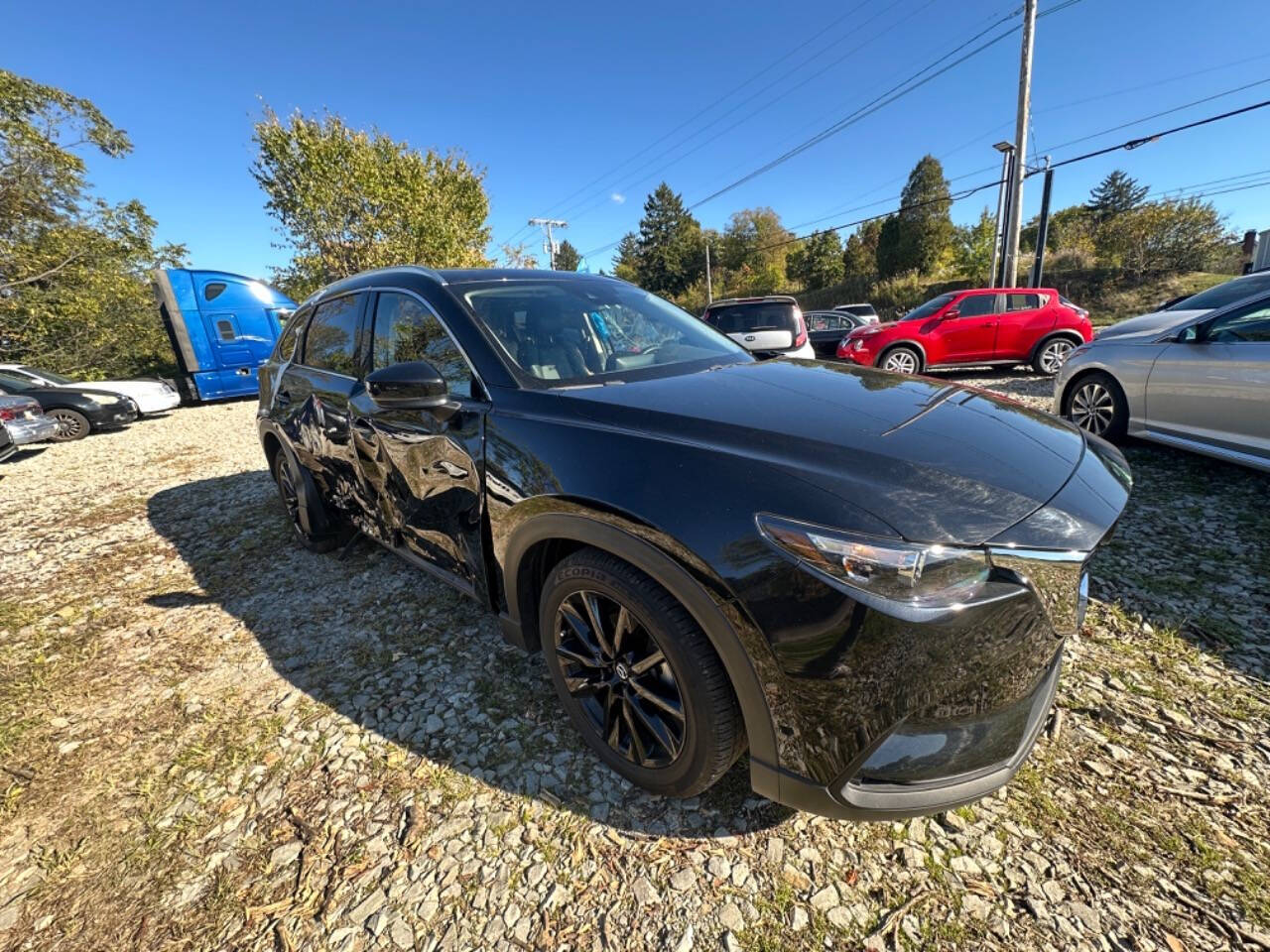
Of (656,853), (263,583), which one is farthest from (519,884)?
(263,583)

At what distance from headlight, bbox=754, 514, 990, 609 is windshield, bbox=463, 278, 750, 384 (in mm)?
1209

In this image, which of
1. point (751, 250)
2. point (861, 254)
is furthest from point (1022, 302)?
point (751, 250)

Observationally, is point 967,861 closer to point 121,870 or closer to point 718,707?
point 718,707

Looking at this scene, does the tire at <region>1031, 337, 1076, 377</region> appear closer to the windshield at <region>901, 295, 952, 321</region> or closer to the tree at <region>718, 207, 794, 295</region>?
the windshield at <region>901, 295, 952, 321</region>

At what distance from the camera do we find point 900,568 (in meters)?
1.25

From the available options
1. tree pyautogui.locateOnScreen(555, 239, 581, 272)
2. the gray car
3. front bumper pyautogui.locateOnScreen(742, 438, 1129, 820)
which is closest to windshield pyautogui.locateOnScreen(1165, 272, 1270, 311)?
the gray car

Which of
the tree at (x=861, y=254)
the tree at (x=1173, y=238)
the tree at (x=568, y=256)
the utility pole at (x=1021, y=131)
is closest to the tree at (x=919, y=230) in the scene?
the tree at (x=861, y=254)

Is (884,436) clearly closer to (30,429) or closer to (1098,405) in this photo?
(1098,405)

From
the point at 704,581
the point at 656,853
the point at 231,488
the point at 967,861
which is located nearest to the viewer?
the point at 704,581

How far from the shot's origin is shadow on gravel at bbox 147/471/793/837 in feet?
6.13

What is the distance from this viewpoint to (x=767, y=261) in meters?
50.3

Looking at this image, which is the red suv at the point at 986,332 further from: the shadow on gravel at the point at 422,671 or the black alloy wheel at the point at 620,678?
the black alloy wheel at the point at 620,678

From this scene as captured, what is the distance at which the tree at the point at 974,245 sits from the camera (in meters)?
35.5

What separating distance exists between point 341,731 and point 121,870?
0.71m
